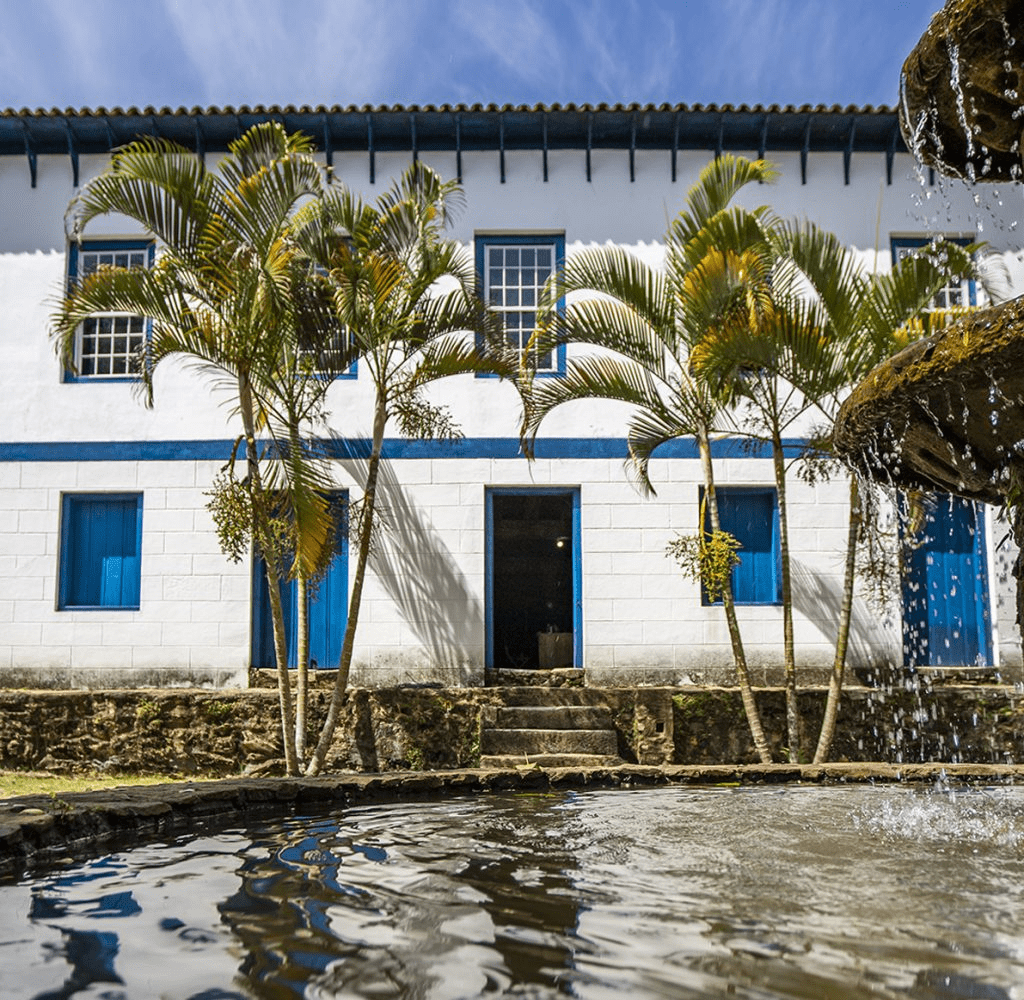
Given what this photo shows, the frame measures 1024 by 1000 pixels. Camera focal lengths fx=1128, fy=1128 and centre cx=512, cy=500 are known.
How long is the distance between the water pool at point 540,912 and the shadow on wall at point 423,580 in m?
6.83

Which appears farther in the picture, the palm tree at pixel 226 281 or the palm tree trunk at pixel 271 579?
the palm tree trunk at pixel 271 579

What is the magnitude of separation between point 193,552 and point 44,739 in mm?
2481

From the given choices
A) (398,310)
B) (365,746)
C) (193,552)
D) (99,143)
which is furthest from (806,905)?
(99,143)

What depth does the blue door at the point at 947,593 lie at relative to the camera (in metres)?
12.4

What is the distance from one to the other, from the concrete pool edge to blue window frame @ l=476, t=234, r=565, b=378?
674 centimetres

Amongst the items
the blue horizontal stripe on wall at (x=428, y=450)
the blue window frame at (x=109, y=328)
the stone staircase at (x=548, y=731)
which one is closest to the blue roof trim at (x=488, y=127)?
the blue window frame at (x=109, y=328)

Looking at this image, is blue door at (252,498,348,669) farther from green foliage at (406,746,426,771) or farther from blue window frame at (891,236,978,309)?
blue window frame at (891,236,978,309)

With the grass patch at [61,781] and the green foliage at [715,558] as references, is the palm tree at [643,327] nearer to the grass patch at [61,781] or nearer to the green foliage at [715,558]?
the green foliage at [715,558]

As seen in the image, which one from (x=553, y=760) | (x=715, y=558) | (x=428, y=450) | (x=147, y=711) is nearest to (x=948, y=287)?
(x=715, y=558)

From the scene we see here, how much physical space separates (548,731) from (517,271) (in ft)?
18.1

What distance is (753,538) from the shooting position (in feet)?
41.5

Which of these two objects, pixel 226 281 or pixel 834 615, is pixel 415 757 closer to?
pixel 834 615

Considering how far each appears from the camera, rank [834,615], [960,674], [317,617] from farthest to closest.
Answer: [317,617]
[834,615]
[960,674]

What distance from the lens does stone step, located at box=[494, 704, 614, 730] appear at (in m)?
11.3
